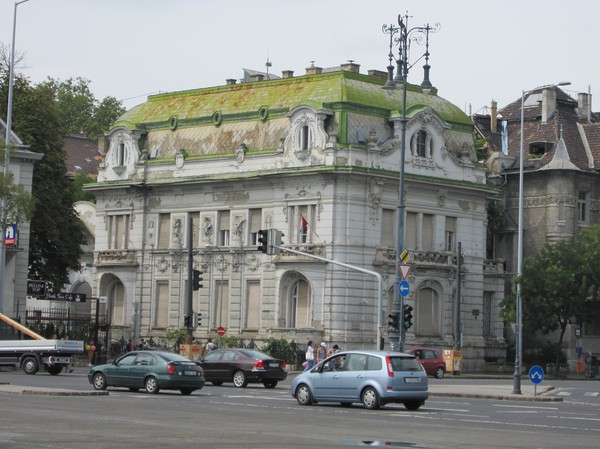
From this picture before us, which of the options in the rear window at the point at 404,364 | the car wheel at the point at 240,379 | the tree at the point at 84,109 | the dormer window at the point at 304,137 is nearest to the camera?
the rear window at the point at 404,364

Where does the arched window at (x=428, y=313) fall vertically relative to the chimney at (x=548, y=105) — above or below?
below

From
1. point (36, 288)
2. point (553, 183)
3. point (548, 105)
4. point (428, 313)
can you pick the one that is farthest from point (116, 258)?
point (548, 105)

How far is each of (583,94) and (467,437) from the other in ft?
252

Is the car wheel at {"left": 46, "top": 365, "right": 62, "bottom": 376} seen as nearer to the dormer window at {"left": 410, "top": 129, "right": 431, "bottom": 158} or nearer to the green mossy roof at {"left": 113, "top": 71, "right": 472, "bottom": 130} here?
the green mossy roof at {"left": 113, "top": 71, "right": 472, "bottom": 130}

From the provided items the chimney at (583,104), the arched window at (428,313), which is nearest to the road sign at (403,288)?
the arched window at (428,313)

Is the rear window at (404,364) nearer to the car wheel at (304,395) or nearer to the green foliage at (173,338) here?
the car wheel at (304,395)

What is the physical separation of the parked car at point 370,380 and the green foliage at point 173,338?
39.0 m

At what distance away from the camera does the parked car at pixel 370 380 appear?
115ft

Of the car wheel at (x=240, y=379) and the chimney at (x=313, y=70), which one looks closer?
the car wheel at (x=240, y=379)

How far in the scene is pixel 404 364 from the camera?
35.4 meters

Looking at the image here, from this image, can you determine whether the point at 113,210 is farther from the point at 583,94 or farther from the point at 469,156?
the point at 583,94

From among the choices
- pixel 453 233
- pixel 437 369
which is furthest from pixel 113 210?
pixel 437 369

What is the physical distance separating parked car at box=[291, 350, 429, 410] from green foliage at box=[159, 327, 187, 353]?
39005 millimetres

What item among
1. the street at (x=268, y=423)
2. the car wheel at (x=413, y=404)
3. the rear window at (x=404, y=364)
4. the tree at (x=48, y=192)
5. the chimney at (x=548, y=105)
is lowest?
the street at (x=268, y=423)
